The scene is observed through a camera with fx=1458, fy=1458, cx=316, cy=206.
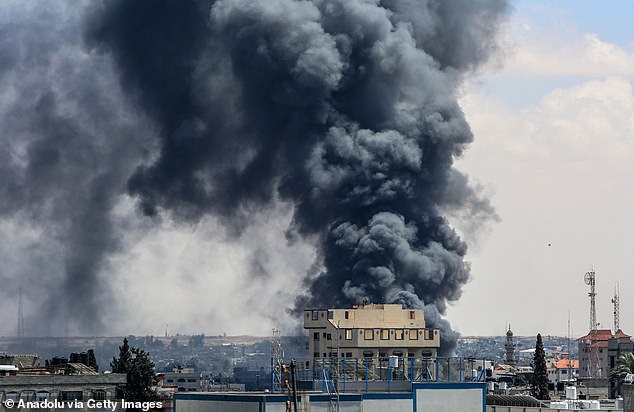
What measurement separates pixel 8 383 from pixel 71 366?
7.36 metres

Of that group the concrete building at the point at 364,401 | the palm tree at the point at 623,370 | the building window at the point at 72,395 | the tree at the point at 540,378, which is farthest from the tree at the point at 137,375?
the palm tree at the point at 623,370

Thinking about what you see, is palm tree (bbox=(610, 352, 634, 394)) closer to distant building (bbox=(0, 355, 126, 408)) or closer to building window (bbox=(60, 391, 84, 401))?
distant building (bbox=(0, 355, 126, 408))

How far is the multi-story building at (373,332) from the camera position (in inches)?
4237

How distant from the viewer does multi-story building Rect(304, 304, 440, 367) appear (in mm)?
107625

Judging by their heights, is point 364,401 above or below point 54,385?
below

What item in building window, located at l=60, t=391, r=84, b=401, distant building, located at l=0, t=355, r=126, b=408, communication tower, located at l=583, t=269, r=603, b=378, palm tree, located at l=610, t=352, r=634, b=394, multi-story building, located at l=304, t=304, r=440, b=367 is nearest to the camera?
distant building, located at l=0, t=355, r=126, b=408

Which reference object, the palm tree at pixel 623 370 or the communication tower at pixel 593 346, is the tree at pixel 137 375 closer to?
the palm tree at pixel 623 370

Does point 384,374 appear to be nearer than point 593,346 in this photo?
Yes

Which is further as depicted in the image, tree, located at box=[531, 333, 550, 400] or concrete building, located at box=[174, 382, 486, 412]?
tree, located at box=[531, 333, 550, 400]

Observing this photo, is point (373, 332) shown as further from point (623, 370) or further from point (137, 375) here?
point (137, 375)

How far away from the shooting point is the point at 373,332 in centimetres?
10900

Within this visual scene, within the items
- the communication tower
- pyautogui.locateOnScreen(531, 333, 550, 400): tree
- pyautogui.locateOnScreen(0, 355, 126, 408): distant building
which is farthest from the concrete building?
the communication tower

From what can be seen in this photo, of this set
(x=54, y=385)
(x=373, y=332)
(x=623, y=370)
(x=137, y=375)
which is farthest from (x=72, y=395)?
(x=373, y=332)

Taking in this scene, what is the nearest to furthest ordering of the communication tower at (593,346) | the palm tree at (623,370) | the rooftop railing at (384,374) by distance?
the rooftop railing at (384,374) < the palm tree at (623,370) < the communication tower at (593,346)
